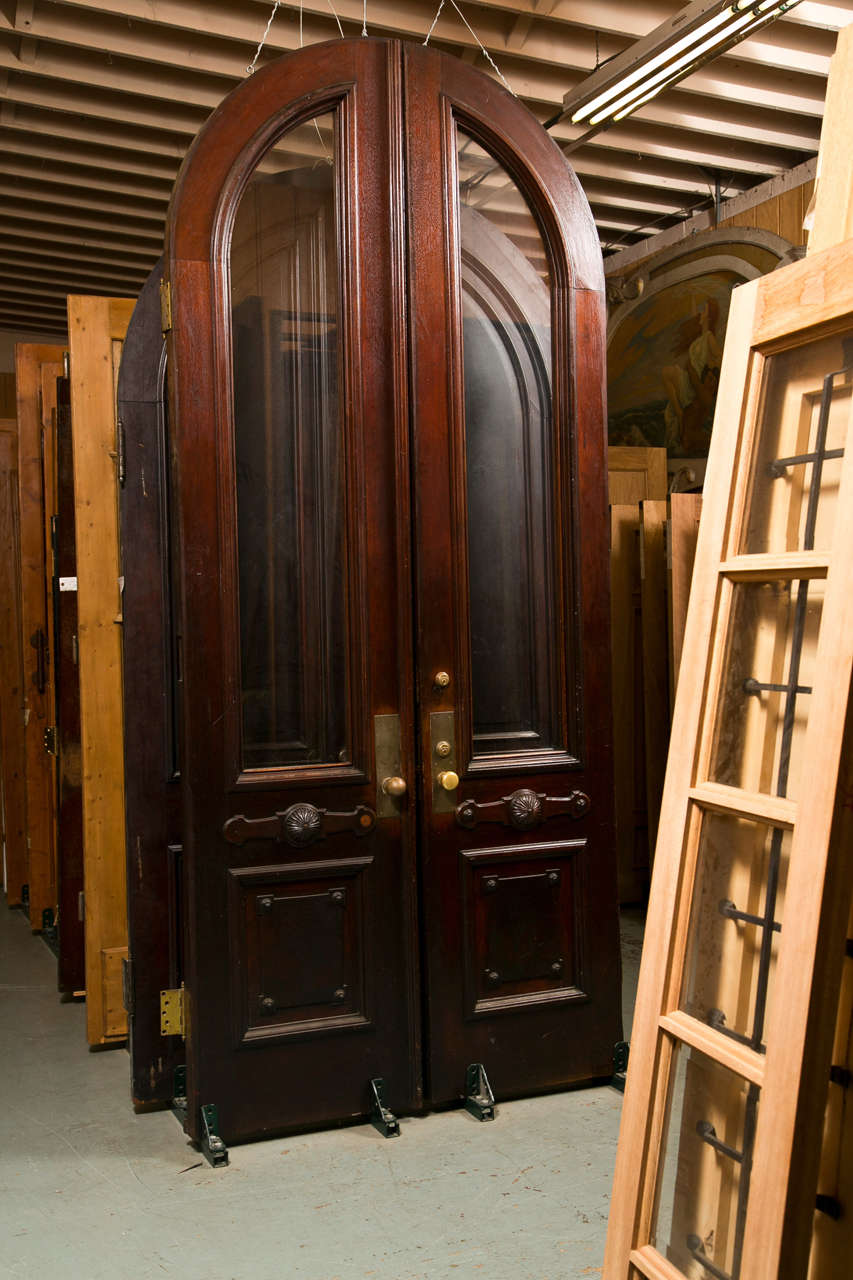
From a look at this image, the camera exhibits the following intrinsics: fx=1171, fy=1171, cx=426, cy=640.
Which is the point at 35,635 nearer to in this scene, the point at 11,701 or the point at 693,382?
the point at 11,701

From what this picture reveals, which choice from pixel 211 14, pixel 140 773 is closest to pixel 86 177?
pixel 211 14

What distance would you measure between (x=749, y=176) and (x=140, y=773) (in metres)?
4.59

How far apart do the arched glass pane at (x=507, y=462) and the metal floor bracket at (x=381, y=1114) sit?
3.12ft

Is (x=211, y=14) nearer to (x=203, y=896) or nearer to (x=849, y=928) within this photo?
(x=203, y=896)

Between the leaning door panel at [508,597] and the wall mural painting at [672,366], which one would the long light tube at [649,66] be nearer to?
the leaning door panel at [508,597]

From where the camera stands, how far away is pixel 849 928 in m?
1.85

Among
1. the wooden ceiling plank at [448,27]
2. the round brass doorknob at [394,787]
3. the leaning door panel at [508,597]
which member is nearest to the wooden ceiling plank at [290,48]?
the wooden ceiling plank at [448,27]

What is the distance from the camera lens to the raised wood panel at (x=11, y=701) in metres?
5.91

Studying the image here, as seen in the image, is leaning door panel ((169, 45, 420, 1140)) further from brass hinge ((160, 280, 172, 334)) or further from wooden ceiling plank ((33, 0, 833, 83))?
wooden ceiling plank ((33, 0, 833, 83))

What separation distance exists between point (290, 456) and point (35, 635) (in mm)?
2538

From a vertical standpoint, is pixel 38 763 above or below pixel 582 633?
below

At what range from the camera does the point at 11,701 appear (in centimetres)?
595

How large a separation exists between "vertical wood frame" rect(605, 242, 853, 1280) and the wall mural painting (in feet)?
14.4

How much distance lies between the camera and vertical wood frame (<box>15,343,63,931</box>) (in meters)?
4.96
